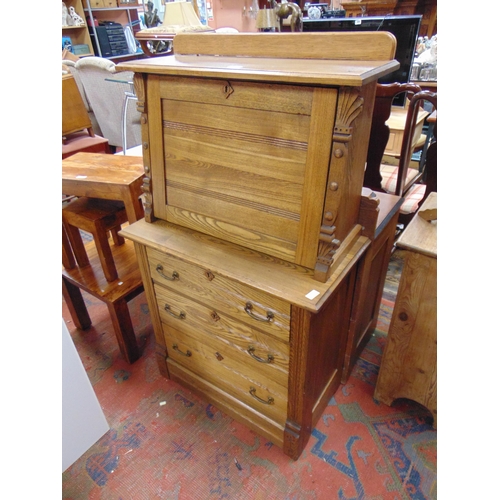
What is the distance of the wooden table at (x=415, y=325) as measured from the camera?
116 centimetres

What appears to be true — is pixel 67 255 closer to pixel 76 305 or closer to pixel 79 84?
pixel 76 305

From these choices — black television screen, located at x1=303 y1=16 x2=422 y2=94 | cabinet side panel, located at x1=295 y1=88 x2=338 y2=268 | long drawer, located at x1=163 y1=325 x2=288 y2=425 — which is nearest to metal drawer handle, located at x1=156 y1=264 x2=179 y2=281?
Answer: long drawer, located at x1=163 y1=325 x2=288 y2=425

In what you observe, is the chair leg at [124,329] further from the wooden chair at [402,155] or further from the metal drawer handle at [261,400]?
the wooden chair at [402,155]

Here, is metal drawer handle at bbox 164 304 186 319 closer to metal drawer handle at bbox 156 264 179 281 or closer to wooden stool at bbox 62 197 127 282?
metal drawer handle at bbox 156 264 179 281

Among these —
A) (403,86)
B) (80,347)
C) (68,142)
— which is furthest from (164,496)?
(68,142)

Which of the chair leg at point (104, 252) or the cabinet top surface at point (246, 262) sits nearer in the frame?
the cabinet top surface at point (246, 262)

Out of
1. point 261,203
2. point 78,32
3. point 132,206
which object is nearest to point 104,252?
point 132,206

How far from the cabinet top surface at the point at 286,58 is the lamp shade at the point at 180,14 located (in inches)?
93.5

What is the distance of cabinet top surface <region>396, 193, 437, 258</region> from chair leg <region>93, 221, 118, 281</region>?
45.8 inches

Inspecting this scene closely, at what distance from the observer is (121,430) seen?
1.47 m

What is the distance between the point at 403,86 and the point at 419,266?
0.99m

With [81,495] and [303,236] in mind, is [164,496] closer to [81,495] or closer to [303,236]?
[81,495]

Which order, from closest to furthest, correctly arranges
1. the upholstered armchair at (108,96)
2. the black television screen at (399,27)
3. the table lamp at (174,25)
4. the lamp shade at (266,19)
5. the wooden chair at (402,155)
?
1. the wooden chair at (402,155)
2. the black television screen at (399,27)
3. the lamp shade at (266,19)
4. the table lamp at (174,25)
5. the upholstered armchair at (108,96)

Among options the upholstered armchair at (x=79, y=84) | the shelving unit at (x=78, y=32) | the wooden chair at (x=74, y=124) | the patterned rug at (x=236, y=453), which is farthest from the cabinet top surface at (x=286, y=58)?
the shelving unit at (x=78, y=32)
